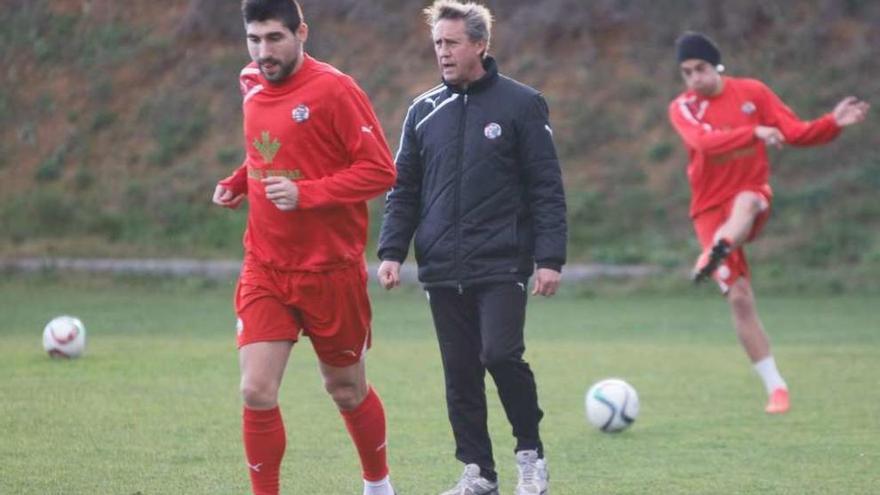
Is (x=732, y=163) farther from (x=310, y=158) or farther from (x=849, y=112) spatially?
(x=310, y=158)

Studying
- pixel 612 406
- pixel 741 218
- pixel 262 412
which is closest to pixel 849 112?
pixel 741 218

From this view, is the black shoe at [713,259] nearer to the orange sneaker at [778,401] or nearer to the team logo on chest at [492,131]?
the orange sneaker at [778,401]

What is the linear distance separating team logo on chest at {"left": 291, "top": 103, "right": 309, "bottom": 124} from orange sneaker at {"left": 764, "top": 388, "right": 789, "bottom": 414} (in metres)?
4.98

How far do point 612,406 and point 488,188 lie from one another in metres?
2.66

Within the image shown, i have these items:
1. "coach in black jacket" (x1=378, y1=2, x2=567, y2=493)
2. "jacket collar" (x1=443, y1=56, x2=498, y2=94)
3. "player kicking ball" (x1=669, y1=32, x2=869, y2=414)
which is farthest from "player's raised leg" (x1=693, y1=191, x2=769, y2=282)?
"jacket collar" (x1=443, y1=56, x2=498, y2=94)

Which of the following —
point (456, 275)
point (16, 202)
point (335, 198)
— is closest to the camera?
point (335, 198)

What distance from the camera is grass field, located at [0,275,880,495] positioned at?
8133 millimetres

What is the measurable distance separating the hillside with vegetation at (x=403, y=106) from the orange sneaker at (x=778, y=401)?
11.1 m

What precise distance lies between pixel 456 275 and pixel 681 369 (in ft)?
20.9

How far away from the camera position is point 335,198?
676 cm

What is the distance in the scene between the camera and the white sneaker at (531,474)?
24.5 ft

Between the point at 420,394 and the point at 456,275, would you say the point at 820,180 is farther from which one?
the point at 456,275

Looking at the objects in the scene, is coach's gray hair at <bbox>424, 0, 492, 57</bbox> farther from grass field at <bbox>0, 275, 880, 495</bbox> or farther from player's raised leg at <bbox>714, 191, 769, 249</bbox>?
player's raised leg at <bbox>714, 191, 769, 249</bbox>

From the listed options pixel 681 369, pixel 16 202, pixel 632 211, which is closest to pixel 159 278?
pixel 16 202
